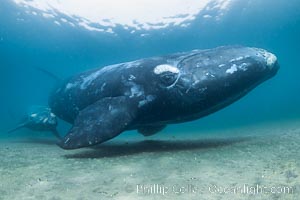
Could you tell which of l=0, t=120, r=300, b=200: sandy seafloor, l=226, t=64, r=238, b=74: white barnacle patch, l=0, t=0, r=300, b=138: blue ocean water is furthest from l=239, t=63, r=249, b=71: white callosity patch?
l=0, t=0, r=300, b=138: blue ocean water

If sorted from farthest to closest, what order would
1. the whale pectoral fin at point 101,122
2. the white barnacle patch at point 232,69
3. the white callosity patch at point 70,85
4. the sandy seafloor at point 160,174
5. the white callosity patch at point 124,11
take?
1. the white callosity patch at point 124,11
2. the white callosity patch at point 70,85
3. the white barnacle patch at point 232,69
4. the whale pectoral fin at point 101,122
5. the sandy seafloor at point 160,174

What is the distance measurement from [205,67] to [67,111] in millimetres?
5085

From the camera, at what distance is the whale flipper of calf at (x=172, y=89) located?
6230 millimetres

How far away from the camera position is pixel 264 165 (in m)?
4.80

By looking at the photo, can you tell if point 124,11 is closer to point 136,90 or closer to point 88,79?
point 88,79

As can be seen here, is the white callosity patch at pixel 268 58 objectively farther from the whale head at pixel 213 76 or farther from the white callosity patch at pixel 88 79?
the white callosity patch at pixel 88 79

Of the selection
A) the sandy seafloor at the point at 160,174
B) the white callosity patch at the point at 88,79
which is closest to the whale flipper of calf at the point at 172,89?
the sandy seafloor at the point at 160,174

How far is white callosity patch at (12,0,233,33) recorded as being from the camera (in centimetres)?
2700

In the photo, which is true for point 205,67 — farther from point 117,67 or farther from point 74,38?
point 74,38

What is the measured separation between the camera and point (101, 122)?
6.21 m

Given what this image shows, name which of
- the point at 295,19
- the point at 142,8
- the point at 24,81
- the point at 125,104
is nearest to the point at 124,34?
the point at 142,8

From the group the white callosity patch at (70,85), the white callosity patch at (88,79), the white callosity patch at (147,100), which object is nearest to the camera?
the white callosity patch at (147,100)

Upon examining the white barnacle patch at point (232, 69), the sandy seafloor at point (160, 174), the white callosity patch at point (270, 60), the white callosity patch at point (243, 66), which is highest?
the white callosity patch at point (270, 60)

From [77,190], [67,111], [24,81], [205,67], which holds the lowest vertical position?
[77,190]
